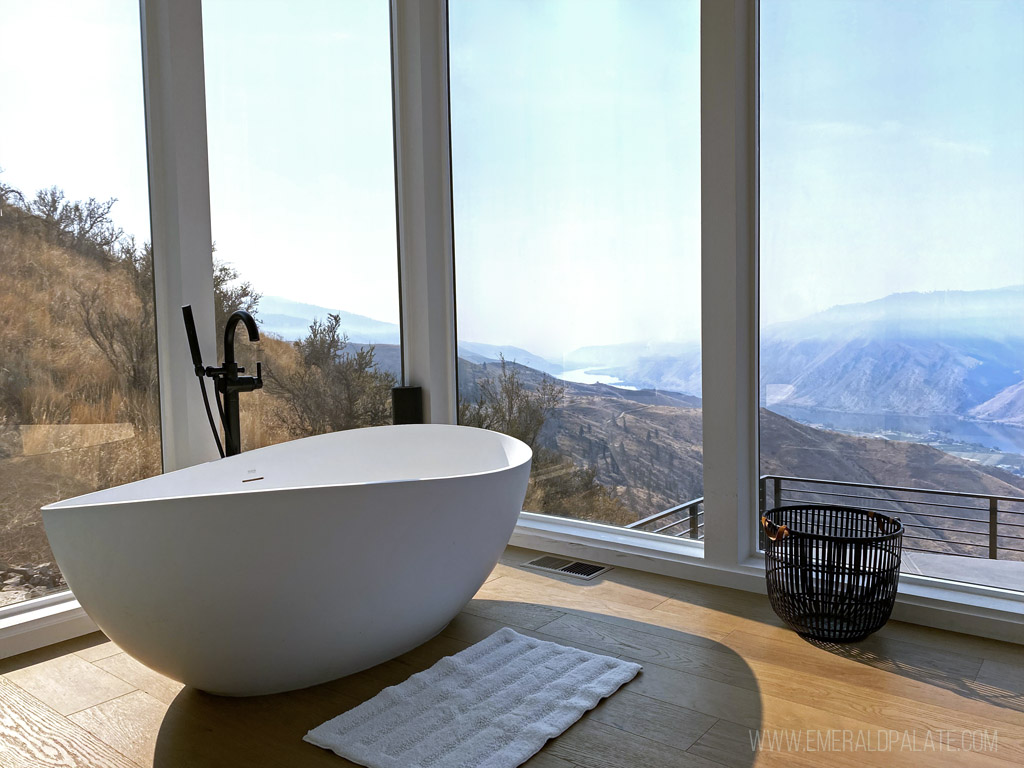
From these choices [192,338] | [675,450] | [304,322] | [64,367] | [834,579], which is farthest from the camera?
[304,322]

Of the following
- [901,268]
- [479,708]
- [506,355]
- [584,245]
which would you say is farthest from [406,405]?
[901,268]

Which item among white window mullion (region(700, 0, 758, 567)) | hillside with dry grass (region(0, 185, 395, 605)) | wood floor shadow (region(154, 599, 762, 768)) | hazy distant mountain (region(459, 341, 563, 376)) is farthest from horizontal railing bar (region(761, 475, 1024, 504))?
hillside with dry grass (region(0, 185, 395, 605))

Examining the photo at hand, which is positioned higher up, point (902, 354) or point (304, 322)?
point (304, 322)

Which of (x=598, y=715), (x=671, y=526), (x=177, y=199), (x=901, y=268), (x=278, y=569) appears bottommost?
(x=598, y=715)

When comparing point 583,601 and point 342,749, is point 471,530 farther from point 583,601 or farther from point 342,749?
point 583,601

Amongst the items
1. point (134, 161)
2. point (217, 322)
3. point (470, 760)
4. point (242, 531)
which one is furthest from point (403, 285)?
point (470, 760)

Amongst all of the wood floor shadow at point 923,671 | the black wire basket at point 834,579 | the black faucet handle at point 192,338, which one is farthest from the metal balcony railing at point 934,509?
the black faucet handle at point 192,338

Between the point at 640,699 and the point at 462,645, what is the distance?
1.91ft

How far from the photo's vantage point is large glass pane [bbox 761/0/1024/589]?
221 centimetres

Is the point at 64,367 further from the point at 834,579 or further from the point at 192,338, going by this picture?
the point at 834,579

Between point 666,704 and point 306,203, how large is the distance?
2433mm

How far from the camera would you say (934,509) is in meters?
2.38

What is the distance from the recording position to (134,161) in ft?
8.87

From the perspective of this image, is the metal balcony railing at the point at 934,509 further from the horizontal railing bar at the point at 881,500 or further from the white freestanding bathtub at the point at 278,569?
the white freestanding bathtub at the point at 278,569
